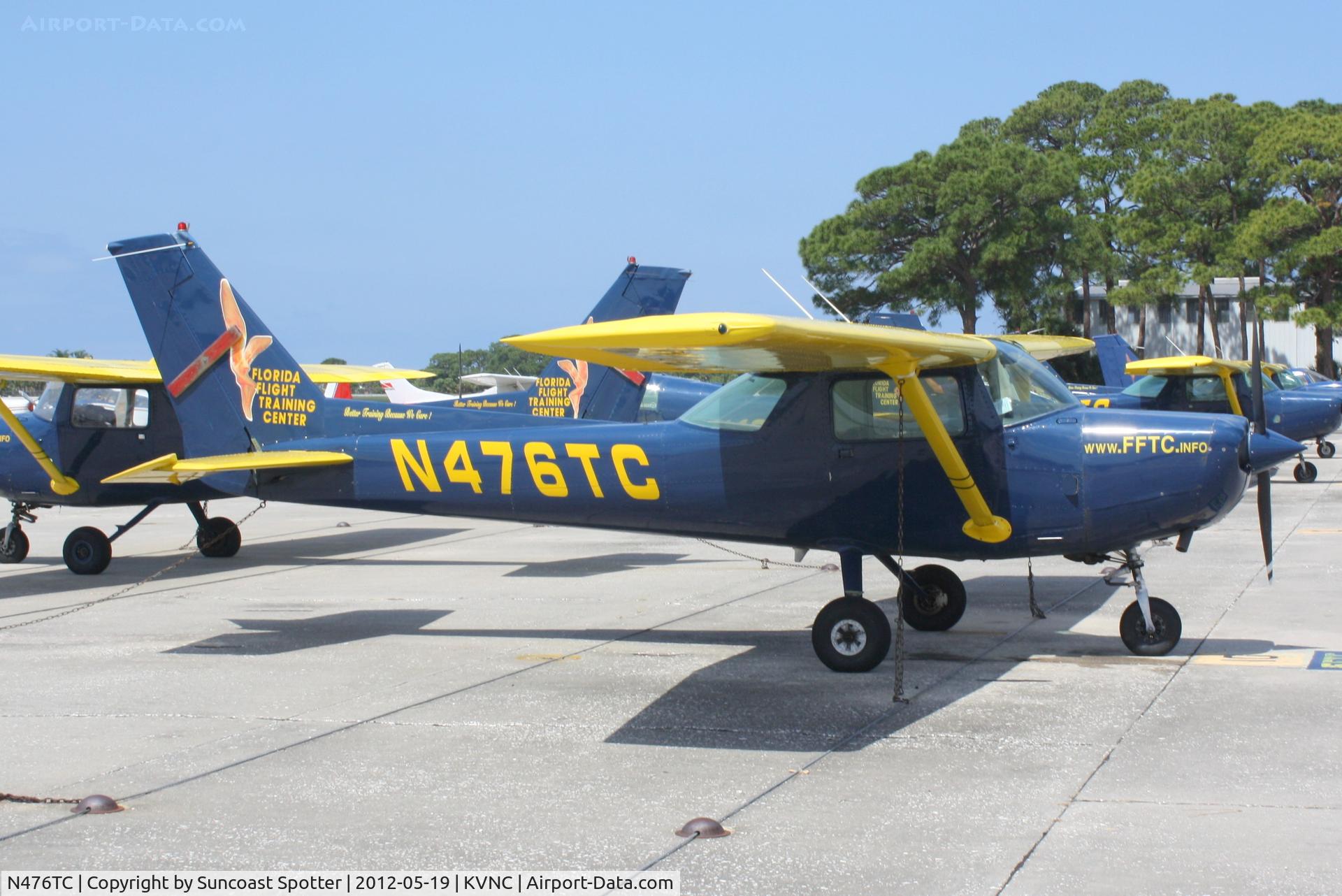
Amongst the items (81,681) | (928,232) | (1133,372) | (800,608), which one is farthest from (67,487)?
(928,232)

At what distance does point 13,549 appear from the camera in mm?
15109

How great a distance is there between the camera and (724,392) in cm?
899

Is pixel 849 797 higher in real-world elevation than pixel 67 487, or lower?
lower

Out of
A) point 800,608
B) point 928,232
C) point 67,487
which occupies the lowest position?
point 800,608

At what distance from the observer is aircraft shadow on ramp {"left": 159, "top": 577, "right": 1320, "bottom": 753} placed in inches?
272

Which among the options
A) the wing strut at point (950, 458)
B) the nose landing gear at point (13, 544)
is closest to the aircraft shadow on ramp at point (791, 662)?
the wing strut at point (950, 458)

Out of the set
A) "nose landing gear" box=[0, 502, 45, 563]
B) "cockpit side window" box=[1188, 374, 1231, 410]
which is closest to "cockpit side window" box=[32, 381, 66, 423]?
"nose landing gear" box=[0, 502, 45, 563]

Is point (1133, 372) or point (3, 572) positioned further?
point (1133, 372)

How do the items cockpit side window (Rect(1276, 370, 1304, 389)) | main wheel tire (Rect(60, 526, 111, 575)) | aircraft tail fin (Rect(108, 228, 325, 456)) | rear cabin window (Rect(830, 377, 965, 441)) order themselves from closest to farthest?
rear cabin window (Rect(830, 377, 965, 441))
aircraft tail fin (Rect(108, 228, 325, 456))
main wheel tire (Rect(60, 526, 111, 575))
cockpit side window (Rect(1276, 370, 1304, 389))

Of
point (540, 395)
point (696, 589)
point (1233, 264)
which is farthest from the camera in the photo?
point (1233, 264)

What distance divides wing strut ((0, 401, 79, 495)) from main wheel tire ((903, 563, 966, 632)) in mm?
9255

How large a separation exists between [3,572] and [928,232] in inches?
1653

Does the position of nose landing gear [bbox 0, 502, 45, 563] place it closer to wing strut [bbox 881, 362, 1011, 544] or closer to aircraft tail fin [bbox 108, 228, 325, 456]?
aircraft tail fin [bbox 108, 228, 325, 456]

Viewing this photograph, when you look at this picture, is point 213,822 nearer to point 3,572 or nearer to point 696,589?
point 696,589
